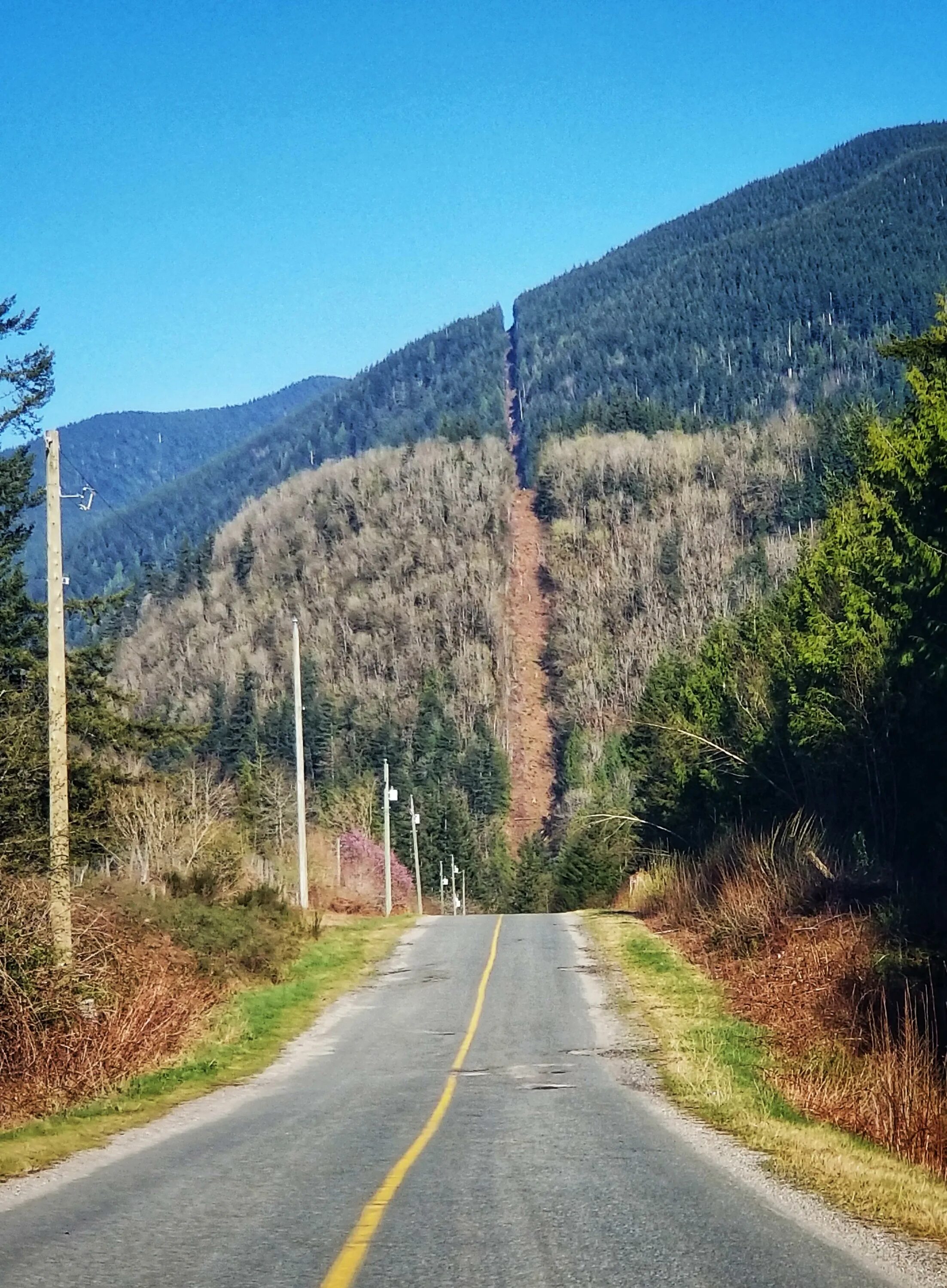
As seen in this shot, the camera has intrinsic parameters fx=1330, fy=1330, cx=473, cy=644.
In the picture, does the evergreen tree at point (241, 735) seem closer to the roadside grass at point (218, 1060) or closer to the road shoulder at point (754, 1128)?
the roadside grass at point (218, 1060)

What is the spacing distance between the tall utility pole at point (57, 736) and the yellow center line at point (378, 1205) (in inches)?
186

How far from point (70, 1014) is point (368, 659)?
150m

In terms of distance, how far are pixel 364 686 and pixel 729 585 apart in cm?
4670

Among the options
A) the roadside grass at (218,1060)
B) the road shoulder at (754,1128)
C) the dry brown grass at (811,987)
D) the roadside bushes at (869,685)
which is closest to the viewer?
the road shoulder at (754,1128)

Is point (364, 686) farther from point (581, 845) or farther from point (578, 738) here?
point (581, 845)

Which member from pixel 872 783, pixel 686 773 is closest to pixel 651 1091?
pixel 872 783

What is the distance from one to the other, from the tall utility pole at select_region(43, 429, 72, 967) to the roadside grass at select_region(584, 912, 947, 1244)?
7.25 meters

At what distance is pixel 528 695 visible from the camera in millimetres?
164875

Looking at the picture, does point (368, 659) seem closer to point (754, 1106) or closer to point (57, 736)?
point (57, 736)

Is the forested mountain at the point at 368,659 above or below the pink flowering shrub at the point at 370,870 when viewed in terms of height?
above

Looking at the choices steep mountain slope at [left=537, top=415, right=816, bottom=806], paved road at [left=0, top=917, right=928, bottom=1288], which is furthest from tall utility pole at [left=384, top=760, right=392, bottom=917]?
steep mountain slope at [left=537, top=415, right=816, bottom=806]

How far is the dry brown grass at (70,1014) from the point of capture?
45.9 ft

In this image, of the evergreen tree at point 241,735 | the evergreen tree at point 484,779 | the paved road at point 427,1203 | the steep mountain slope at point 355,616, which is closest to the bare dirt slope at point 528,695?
the steep mountain slope at point 355,616

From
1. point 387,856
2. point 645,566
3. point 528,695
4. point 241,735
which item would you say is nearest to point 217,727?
point 241,735
